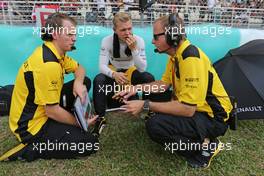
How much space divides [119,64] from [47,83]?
1361 millimetres

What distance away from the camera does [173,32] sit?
2.25 meters

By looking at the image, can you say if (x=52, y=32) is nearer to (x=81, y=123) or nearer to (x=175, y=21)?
(x=81, y=123)

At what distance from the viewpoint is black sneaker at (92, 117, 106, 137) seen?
303 centimetres

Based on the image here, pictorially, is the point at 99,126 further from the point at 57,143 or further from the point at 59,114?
the point at 59,114

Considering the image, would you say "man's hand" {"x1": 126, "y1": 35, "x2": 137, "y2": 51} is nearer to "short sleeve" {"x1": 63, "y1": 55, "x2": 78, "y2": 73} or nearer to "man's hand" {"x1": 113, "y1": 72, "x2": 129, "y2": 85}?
"man's hand" {"x1": 113, "y1": 72, "x2": 129, "y2": 85}

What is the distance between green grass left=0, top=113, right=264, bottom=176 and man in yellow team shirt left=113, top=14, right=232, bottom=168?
0.14 m

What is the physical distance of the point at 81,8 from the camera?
484cm

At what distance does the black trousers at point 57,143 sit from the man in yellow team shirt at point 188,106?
1.79 ft

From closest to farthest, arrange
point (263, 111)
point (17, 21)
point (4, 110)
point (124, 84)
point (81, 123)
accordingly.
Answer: point (81, 123)
point (263, 111)
point (124, 84)
point (4, 110)
point (17, 21)

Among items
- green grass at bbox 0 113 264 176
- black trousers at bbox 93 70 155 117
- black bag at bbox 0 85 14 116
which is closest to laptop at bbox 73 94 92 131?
green grass at bbox 0 113 264 176

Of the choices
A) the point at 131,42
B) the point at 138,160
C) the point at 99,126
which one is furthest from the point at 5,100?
the point at 138,160

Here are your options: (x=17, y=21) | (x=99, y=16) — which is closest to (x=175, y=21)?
(x=99, y=16)

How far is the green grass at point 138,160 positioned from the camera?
245cm

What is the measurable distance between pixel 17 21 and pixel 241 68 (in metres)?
3.55
